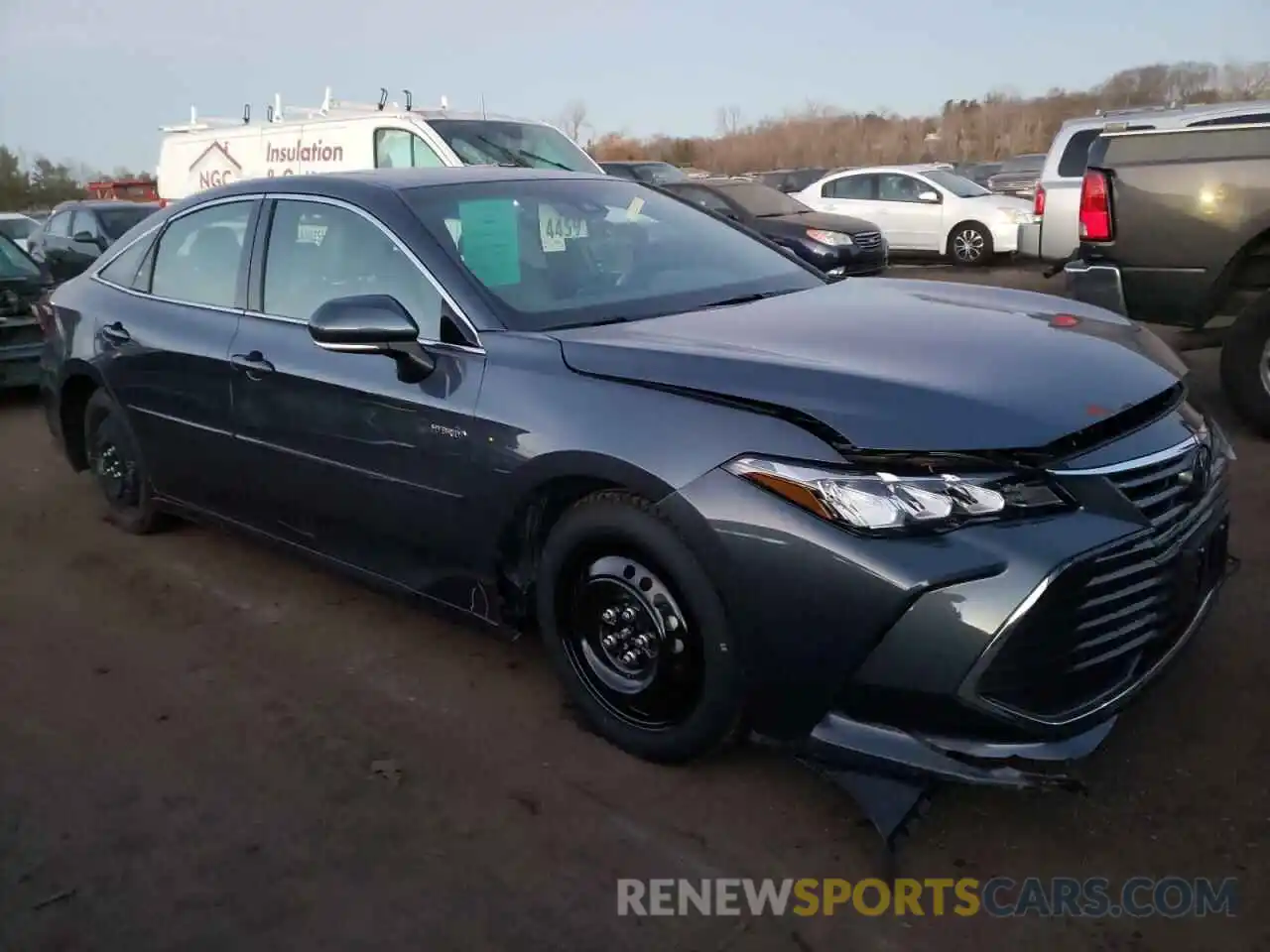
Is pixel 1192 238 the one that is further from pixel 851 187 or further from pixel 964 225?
pixel 851 187

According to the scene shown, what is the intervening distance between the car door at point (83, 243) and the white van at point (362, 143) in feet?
4.42

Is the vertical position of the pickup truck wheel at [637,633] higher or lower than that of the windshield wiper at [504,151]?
lower

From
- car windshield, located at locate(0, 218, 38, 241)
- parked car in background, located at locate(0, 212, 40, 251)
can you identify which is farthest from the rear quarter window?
car windshield, located at locate(0, 218, 38, 241)

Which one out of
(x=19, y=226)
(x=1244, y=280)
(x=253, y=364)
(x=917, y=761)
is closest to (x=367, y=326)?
(x=253, y=364)

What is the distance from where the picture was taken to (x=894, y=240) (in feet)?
56.8

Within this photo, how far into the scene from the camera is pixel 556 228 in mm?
3920

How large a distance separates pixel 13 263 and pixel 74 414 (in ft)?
14.3

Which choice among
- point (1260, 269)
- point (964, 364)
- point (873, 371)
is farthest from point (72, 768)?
point (1260, 269)

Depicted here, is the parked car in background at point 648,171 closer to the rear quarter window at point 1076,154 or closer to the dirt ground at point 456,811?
the rear quarter window at point 1076,154

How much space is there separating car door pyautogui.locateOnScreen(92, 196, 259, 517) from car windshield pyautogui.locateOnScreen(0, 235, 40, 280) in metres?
4.39

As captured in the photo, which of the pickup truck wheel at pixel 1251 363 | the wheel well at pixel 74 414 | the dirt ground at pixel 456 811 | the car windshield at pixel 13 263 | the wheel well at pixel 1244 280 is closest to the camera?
the dirt ground at pixel 456 811

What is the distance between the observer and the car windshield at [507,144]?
1119cm

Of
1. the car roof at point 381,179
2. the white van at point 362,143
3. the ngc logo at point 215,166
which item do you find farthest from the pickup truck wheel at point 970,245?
the car roof at point 381,179

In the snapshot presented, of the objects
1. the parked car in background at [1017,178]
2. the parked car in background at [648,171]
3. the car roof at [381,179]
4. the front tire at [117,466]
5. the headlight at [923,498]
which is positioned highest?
the parked car in background at [1017,178]
